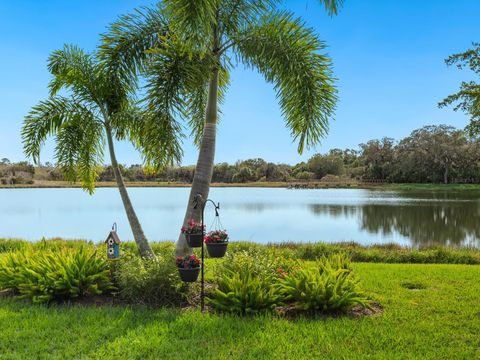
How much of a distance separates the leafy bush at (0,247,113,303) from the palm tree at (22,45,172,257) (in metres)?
1.08

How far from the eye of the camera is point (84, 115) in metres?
7.35

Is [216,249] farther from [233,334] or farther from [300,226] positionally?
[300,226]

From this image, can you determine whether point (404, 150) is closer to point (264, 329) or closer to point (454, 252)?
point (454, 252)

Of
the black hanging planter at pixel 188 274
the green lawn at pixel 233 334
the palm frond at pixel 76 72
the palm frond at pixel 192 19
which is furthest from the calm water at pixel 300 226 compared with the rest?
A: the palm frond at pixel 192 19

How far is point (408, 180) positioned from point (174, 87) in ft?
210

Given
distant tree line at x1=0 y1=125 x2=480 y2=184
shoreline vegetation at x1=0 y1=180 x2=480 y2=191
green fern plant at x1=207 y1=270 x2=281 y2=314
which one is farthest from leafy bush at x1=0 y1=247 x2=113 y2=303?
shoreline vegetation at x1=0 y1=180 x2=480 y2=191

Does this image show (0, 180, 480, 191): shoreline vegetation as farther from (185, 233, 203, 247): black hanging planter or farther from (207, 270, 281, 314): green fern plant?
(185, 233, 203, 247): black hanging planter

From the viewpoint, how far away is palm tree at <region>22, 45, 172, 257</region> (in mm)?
7176

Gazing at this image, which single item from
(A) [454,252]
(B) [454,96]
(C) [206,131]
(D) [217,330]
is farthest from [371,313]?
(B) [454,96]

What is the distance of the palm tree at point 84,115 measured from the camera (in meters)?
7.18

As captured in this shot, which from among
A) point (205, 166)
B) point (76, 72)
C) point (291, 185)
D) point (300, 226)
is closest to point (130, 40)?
point (76, 72)

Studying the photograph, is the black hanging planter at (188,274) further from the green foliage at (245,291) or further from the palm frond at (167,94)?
the palm frond at (167,94)

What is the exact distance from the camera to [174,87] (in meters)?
6.38

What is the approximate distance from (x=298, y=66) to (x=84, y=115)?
416 cm
